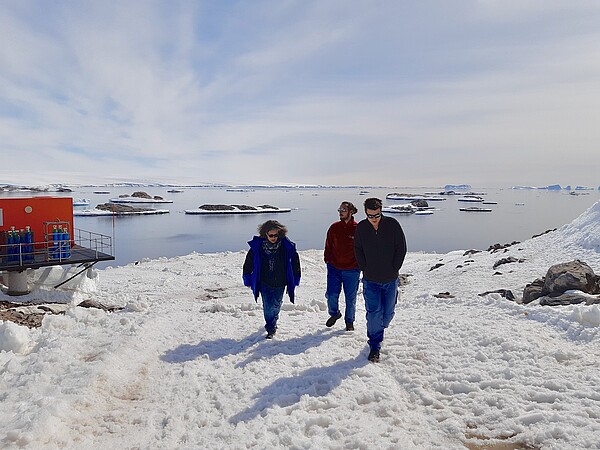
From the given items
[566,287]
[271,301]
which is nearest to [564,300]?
[566,287]

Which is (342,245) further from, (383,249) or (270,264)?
(383,249)

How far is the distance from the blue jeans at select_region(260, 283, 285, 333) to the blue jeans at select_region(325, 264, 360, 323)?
0.83 meters

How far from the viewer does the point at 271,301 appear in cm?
616

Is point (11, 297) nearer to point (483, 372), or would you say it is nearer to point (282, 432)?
point (282, 432)

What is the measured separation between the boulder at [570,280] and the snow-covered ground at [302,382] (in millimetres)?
1999

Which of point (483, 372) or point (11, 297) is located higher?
point (483, 372)

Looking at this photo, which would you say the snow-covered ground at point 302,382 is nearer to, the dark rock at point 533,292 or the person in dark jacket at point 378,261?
the person in dark jacket at point 378,261

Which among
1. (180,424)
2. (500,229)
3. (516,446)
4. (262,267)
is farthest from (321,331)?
(500,229)

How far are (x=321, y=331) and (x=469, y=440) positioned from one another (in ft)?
10.5

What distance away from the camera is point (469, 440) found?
3.46 m

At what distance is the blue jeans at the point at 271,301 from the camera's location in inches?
239

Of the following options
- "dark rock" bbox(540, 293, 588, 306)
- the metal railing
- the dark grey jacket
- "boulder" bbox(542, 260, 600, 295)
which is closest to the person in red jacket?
the dark grey jacket

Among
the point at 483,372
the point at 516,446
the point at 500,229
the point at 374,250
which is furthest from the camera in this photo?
the point at 500,229

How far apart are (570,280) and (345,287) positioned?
5353mm
